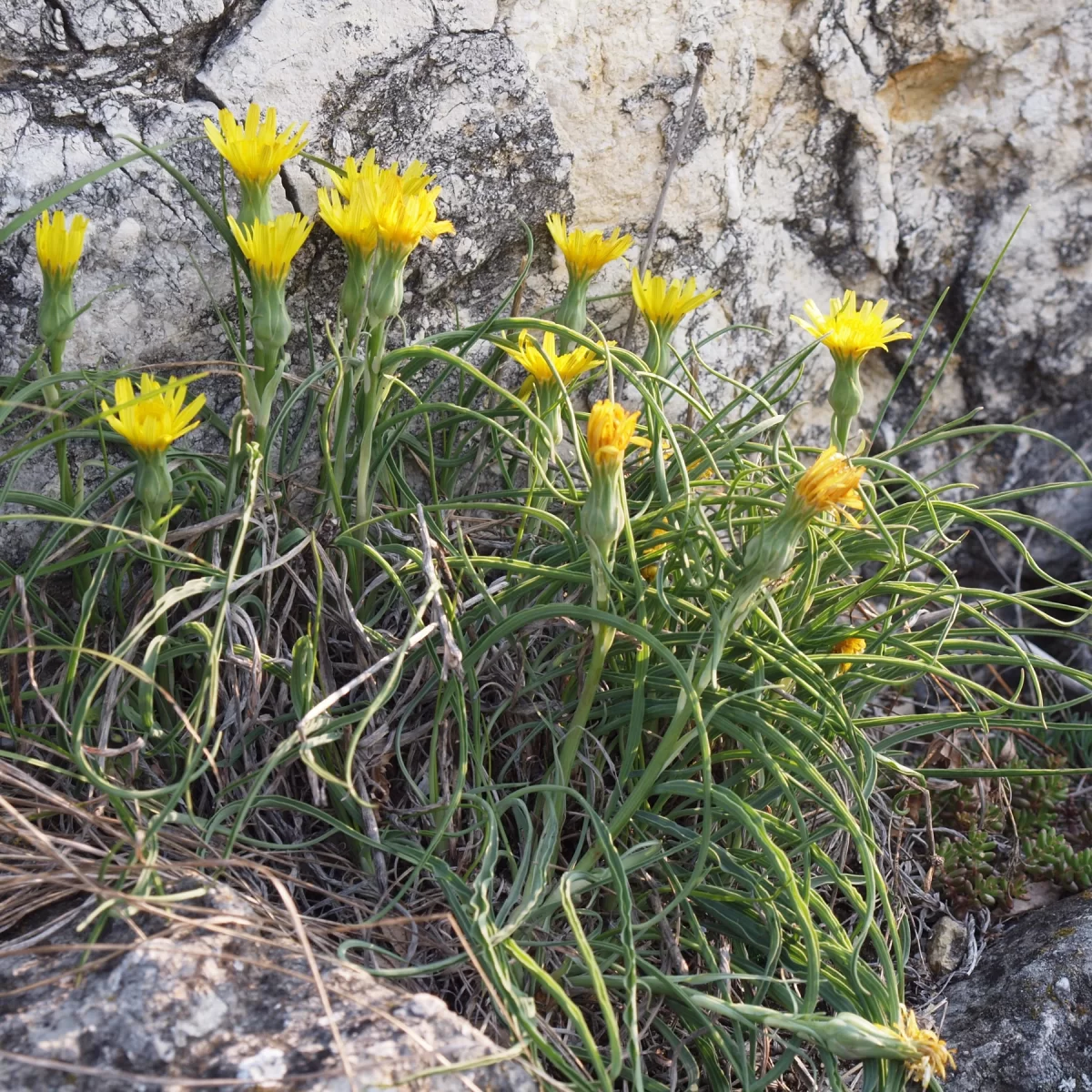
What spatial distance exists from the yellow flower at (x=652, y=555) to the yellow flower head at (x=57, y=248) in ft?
2.54

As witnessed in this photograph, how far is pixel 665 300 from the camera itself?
4.95 ft

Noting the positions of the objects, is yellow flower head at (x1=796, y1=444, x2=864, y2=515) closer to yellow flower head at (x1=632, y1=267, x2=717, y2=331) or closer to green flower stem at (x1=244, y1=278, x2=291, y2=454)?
yellow flower head at (x1=632, y1=267, x2=717, y2=331)

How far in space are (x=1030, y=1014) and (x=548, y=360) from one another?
104 cm

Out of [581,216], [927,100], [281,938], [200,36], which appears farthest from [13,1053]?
[927,100]

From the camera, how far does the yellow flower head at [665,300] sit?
150 cm

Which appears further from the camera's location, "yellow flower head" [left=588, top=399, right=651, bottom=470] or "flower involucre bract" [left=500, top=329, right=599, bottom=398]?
"flower involucre bract" [left=500, top=329, right=599, bottom=398]

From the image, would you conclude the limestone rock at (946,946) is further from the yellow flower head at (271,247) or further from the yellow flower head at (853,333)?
the yellow flower head at (271,247)

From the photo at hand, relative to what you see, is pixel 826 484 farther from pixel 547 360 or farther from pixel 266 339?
pixel 266 339

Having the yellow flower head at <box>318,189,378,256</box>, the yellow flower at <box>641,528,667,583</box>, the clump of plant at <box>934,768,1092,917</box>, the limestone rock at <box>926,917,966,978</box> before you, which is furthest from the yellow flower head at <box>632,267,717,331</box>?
the limestone rock at <box>926,917,966,978</box>

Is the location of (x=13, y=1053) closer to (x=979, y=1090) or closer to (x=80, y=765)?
(x=80, y=765)

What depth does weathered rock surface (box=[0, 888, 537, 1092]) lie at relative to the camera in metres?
0.92

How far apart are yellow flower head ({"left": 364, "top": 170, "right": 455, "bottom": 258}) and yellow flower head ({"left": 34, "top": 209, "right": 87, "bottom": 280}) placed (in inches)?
13.0

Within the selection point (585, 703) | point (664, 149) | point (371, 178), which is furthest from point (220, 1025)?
point (664, 149)

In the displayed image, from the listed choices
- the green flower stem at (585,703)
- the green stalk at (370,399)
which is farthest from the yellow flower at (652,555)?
the green stalk at (370,399)
